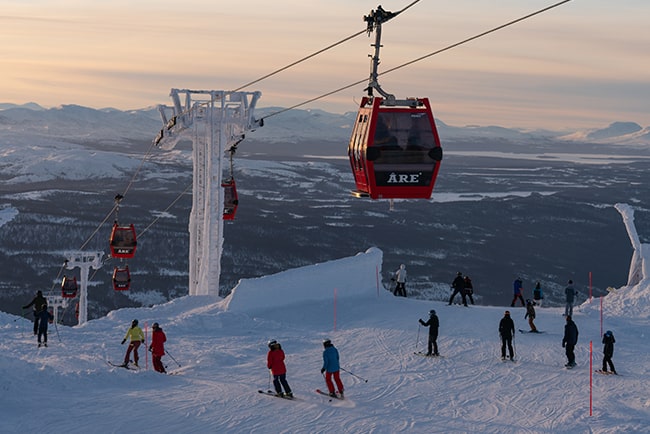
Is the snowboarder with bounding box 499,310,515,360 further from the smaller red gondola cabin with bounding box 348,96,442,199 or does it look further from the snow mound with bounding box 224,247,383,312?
the snow mound with bounding box 224,247,383,312

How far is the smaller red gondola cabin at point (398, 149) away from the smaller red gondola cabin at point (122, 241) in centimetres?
1771

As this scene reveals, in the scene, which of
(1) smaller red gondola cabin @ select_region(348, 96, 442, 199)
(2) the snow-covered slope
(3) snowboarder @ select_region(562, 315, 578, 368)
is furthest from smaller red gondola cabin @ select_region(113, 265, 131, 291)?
(1) smaller red gondola cabin @ select_region(348, 96, 442, 199)

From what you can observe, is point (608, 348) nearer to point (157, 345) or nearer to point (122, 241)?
point (157, 345)

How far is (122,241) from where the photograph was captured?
30.5 meters

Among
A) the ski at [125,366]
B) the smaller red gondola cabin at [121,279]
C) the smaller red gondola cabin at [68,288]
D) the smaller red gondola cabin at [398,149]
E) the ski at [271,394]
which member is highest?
the smaller red gondola cabin at [398,149]

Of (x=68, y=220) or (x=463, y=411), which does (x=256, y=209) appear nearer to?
(x=68, y=220)

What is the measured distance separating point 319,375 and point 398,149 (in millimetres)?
5543

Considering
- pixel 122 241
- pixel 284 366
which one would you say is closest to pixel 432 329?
pixel 284 366

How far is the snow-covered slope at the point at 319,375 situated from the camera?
14.2m

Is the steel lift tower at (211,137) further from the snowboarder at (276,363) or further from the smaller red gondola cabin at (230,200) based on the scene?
the snowboarder at (276,363)

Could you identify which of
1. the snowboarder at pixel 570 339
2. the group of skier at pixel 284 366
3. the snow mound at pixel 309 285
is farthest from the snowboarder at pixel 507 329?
the snow mound at pixel 309 285

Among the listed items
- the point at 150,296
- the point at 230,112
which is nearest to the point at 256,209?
the point at 150,296

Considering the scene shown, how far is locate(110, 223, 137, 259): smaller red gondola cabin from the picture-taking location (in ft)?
100

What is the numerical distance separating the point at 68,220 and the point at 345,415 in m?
102
